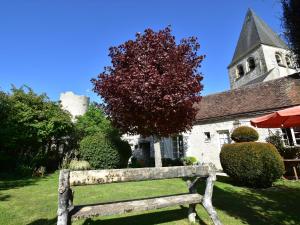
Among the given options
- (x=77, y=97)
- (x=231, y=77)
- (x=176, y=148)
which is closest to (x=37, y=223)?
(x=176, y=148)

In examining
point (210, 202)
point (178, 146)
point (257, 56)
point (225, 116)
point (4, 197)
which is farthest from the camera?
point (257, 56)

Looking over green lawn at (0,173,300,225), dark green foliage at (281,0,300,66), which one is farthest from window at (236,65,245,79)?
dark green foliage at (281,0,300,66)

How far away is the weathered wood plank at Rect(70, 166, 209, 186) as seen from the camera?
3.01 meters

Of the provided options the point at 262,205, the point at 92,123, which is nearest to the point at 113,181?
the point at 262,205

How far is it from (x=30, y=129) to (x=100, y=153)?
4.71m

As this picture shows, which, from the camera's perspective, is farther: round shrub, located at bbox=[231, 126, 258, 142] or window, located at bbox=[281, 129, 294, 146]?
window, located at bbox=[281, 129, 294, 146]

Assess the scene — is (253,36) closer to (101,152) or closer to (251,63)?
(251,63)

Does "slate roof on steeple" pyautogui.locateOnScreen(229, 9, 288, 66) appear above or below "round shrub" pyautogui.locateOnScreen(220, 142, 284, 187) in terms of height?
above

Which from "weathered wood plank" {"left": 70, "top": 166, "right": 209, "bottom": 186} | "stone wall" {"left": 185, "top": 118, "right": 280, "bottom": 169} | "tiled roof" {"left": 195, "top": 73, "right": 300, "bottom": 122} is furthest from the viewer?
"stone wall" {"left": 185, "top": 118, "right": 280, "bottom": 169}

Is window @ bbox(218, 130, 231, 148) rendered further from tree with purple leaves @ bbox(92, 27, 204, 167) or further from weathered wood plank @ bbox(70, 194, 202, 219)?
weathered wood plank @ bbox(70, 194, 202, 219)

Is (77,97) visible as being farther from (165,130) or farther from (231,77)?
(231,77)

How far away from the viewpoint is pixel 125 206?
10.9 ft

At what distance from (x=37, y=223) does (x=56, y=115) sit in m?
11.6

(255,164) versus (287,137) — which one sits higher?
(287,137)
